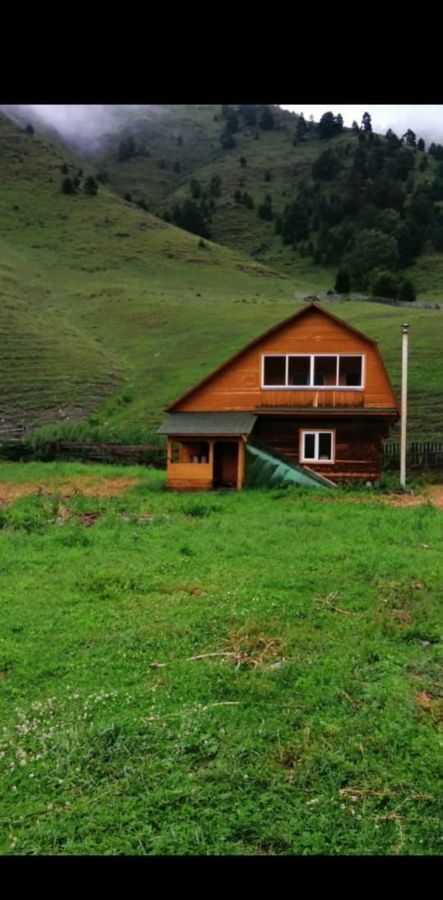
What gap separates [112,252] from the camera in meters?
90.2

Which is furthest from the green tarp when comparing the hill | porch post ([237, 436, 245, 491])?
the hill

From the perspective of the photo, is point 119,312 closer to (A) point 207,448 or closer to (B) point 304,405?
(A) point 207,448

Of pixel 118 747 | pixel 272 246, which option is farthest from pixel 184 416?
pixel 272 246

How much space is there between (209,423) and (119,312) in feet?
140

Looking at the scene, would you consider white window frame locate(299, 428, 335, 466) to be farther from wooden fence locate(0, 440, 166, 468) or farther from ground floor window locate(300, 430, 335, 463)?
wooden fence locate(0, 440, 166, 468)

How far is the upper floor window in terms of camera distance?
1089 inches

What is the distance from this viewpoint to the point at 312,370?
90.1 ft

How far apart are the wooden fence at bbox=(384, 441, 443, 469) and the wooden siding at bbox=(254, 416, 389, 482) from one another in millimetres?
2037

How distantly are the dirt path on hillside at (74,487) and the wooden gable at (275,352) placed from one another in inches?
177

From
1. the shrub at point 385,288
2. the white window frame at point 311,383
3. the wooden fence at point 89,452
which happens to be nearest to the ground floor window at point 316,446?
the white window frame at point 311,383

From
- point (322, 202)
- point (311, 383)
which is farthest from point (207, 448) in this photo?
point (322, 202)

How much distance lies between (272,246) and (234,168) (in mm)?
64225

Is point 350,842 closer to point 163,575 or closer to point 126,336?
point 163,575

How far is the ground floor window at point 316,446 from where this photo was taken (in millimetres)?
27516
